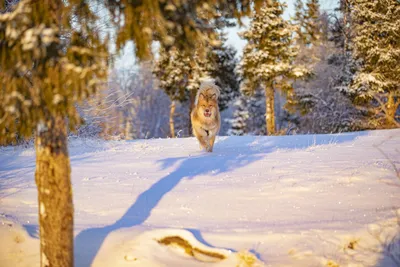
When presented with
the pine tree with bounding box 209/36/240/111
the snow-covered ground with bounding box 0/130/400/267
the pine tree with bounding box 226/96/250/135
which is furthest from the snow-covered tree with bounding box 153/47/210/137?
the snow-covered ground with bounding box 0/130/400/267

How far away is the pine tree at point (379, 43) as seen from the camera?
19.8 m

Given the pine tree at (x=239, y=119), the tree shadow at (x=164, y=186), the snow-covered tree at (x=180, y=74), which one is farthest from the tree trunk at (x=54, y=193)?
the pine tree at (x=239, y=119)

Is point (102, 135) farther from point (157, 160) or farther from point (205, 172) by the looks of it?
point (205, 172)

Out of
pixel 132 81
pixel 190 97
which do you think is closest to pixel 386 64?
pixel 190 97

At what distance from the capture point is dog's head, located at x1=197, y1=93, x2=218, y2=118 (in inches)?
391

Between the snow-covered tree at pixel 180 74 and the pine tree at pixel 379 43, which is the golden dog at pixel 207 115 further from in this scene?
the snow-covered tree at pixel 180 74

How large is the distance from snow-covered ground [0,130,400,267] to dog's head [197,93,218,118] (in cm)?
173

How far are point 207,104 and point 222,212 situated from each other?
5.15 m

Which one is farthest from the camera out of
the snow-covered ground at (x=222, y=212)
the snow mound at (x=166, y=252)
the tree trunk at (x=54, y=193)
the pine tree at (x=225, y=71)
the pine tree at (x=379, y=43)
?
the pine tree at (x=225, y=71)

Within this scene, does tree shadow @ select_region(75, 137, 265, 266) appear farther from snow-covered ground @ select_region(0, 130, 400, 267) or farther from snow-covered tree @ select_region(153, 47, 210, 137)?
snow-covered tree @ select_region(153, 47, 210, 137)

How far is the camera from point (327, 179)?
21.1ft

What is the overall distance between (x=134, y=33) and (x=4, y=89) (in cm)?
122

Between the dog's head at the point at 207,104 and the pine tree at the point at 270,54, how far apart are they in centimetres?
1227

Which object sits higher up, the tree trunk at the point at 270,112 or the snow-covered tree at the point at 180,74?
the snow-covered tree at the point at 180,74
